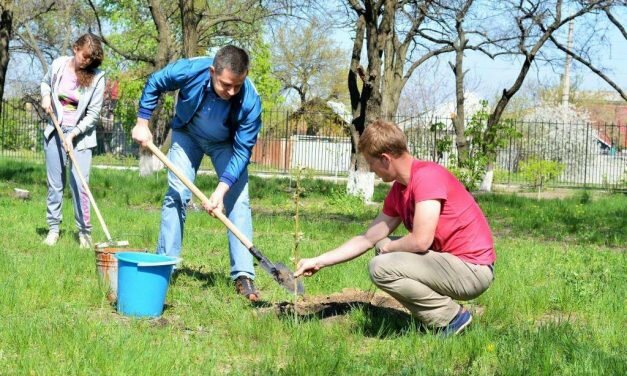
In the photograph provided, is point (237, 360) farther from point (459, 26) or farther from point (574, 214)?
point (459, 26)

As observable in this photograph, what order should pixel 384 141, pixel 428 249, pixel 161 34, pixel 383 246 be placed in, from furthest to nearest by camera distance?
1. pixel 161 34
2. pixel 383 246
3. pixel 428 249
4. pixel 384 141

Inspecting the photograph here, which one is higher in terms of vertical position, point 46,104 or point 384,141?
point 46,104

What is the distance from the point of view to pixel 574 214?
12430 millimetres

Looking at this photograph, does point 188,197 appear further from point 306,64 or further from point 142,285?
point 306,64

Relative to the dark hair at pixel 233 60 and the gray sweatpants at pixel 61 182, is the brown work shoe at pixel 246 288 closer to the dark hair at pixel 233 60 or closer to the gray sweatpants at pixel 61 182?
the dark hair at pixel 233 60

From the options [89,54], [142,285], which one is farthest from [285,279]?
[89,54]

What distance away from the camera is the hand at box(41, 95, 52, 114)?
6.97 metres

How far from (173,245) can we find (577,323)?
2.67 m

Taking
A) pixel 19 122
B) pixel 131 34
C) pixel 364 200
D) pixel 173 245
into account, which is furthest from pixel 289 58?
pixel 173 245

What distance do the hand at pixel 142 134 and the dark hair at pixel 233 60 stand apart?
2.51 feet

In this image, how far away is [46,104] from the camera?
22.9ft

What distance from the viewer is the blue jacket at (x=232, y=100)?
16.9 feet

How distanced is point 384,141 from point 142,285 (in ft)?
5.15

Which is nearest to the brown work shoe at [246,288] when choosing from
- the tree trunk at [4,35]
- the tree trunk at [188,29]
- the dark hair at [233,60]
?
the dark hair at [233,60]
